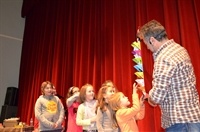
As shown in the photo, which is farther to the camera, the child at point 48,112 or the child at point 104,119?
the child at point 48,112

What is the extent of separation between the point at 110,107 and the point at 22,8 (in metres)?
4.95

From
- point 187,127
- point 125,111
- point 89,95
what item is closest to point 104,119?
point 125,111

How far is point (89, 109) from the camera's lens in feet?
8.59

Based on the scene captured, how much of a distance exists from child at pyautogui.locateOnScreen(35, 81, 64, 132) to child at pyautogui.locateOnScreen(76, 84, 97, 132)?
585 mm

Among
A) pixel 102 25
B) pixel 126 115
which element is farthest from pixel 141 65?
pixel 102 25

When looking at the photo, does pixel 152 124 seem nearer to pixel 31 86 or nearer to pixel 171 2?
pixel 171 2

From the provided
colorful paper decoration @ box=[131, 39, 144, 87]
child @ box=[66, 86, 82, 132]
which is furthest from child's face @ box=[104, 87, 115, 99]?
child @ box=[66, 86, 82, 132]

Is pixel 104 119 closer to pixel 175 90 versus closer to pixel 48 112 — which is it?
pixel 175 90

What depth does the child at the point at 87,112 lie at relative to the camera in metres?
2.46

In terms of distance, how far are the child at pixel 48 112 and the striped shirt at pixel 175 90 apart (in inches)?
76.7

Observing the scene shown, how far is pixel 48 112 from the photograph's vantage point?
3.06m

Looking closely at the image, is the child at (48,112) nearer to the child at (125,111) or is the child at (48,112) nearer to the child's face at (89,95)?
the child's face at (89,95)

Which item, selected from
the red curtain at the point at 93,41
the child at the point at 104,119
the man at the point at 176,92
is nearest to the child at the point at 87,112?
the child at the point at 104,119

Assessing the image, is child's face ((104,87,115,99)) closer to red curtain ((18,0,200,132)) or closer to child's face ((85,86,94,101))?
child's face ((85,86,94,101))
